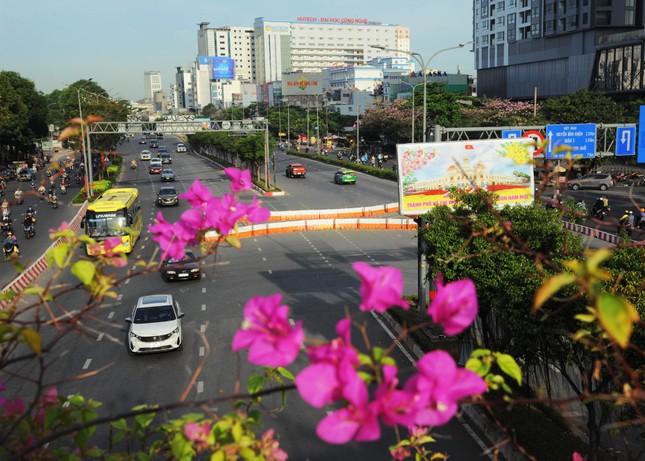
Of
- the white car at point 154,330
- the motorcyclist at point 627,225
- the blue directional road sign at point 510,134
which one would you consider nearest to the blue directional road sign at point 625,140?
the motorcyclist at point 627,225

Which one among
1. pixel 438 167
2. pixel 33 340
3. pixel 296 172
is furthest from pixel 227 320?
pixel 296 172

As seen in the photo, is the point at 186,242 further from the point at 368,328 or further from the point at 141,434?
the point at 368,328

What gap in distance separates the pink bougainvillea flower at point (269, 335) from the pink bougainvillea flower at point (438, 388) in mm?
434

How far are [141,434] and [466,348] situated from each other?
42.1ft

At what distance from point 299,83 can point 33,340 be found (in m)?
174

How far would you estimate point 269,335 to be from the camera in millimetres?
2273

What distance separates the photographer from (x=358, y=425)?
80.4 inches

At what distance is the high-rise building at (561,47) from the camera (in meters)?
69.0

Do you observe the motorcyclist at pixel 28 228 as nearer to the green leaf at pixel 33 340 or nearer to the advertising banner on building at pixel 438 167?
the advertising banner on building at pixel 438 167

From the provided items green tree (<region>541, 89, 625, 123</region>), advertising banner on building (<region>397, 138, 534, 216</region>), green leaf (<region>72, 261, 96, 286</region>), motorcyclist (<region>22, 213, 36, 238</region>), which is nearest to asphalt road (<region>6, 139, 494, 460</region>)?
green leaf (<region>72, 261, 96, 286</region>)

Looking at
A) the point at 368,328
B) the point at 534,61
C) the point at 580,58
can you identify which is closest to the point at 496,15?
the point at 534,61

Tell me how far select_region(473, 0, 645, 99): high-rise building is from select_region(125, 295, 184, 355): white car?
63.7m

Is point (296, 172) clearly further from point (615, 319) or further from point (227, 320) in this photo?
point (615, 319)

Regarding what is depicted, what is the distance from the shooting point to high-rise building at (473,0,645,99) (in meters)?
69.0
